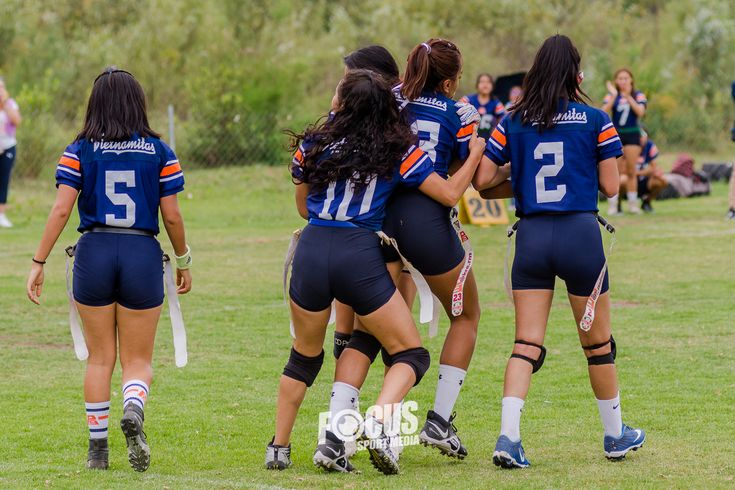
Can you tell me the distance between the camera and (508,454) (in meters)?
5.77

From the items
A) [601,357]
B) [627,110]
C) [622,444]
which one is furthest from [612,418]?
[627,110]

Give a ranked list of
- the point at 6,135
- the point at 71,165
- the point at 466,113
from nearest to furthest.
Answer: the point at 71,165
the point at 466,113
the point at 6,135

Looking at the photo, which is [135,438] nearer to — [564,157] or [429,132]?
[429,132]

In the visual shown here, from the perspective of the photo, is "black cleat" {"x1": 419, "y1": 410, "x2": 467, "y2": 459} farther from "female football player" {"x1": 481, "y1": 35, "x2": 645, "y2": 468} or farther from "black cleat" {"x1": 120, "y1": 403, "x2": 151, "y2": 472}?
"black cleat" {"x1": 120, "y1": 403, "x2": 151, "y2": 472}

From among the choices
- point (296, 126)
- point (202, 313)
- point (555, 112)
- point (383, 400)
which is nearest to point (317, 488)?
point (383, 400)

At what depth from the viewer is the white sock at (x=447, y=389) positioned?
6195mm

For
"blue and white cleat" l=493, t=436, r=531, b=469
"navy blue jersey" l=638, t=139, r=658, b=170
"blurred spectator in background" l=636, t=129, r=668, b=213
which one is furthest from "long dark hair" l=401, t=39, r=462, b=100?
"navy blue jersey" l=638, t=139, r=658, b=170

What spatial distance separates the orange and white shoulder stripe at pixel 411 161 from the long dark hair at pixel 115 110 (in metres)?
1.21

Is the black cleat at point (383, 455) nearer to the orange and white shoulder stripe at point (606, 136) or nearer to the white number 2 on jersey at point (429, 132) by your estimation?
the white number 2 on jersey at point (429, 132)

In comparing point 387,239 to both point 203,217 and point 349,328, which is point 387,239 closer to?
point 349,328

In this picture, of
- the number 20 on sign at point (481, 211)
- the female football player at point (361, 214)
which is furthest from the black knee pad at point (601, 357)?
the number 20 on sign at point (481, 211)

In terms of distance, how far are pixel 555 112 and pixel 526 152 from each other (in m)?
0.23

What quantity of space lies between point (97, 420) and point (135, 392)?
232 millimetres

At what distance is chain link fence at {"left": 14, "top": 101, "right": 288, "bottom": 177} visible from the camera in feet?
73.4
